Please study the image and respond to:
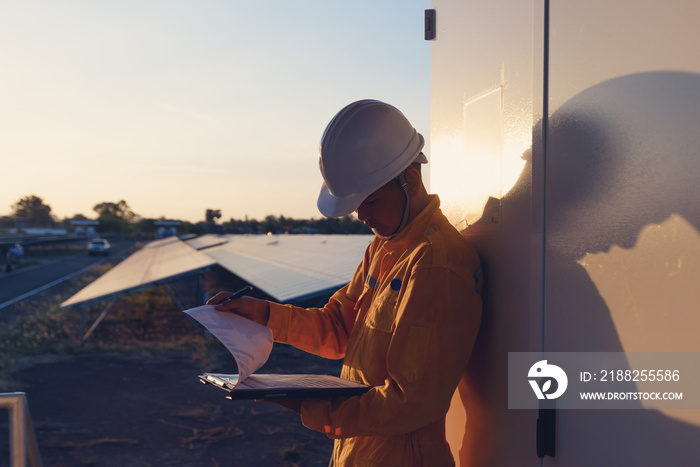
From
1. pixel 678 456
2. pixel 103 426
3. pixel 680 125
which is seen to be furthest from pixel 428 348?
pixel 103 426

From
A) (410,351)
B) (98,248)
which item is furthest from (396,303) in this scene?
(98,248)

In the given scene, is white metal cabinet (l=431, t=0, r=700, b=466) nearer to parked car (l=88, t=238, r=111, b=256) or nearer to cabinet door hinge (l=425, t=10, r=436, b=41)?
cabinet door hinge (l=425, t=10, r=436, b=41)

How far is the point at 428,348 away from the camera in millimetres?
1557

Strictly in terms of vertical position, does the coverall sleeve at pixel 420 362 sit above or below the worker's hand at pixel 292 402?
above

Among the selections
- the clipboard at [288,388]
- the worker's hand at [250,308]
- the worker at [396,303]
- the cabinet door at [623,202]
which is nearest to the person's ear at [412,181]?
the worker at [396,303]

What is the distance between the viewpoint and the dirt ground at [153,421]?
20.5 feet

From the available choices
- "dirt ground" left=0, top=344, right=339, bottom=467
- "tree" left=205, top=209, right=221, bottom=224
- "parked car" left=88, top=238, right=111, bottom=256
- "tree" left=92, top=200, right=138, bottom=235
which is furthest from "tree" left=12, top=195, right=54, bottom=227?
"dirt ground" left=0, top=344, right=339, bottom=467

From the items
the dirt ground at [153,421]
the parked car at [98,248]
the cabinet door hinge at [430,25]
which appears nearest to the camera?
the cabinet door hinge at [430,25]

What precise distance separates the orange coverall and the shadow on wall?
261mm

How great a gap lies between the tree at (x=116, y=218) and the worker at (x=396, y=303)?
450ft

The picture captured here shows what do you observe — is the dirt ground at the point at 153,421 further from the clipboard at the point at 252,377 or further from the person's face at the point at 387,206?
the person's face at the point at 387,206

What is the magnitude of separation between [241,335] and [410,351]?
2.28 ft

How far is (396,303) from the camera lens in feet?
5.72

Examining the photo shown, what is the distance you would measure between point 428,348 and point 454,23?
117 cm
